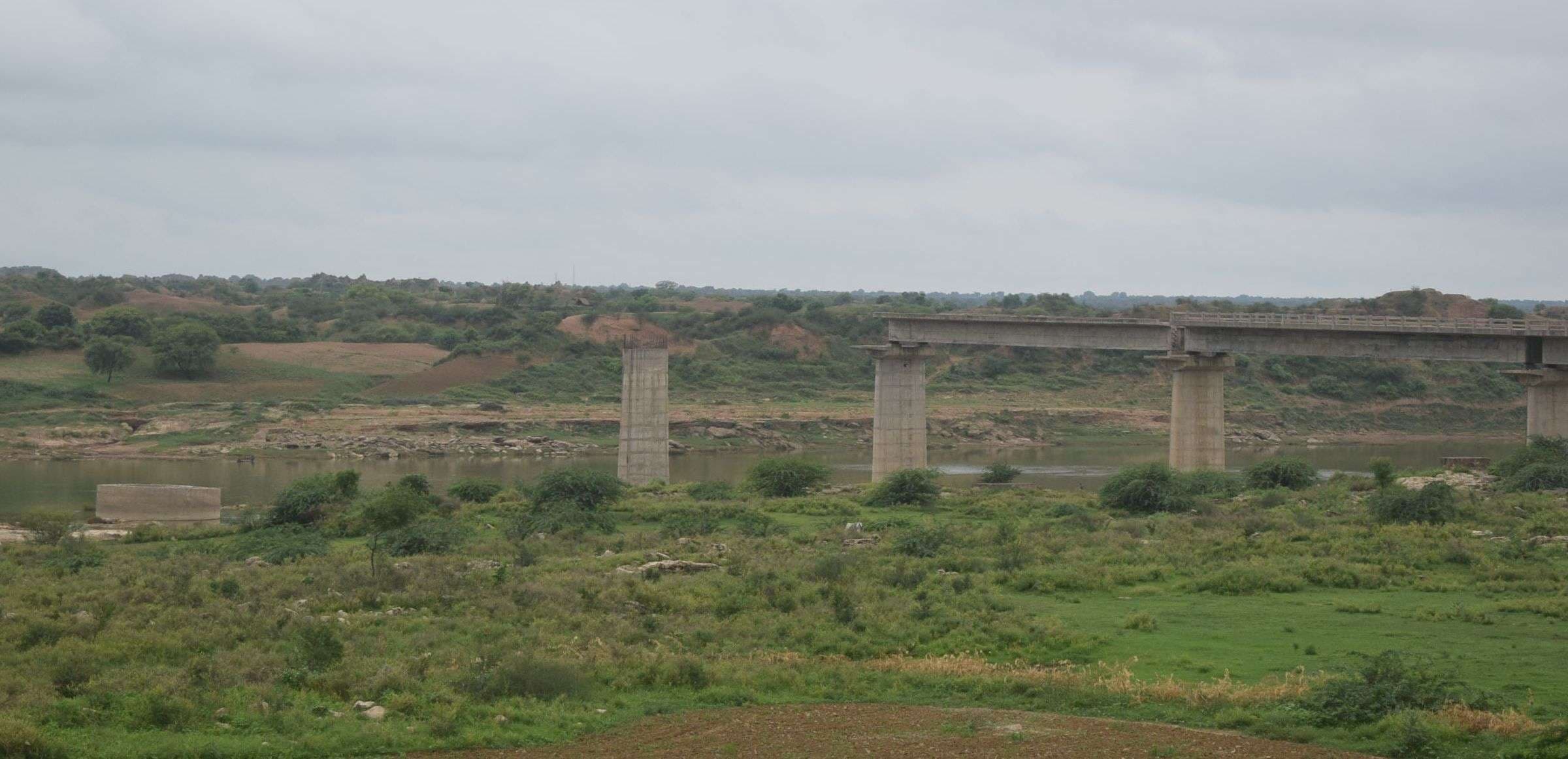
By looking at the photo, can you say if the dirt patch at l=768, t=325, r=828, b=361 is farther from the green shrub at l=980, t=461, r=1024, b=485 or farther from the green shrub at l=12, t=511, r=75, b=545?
the green shrub at l=12, t=511, r=75, b=545

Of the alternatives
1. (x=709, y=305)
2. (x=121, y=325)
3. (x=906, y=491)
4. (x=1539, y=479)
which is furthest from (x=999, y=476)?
(x=709, y=305)

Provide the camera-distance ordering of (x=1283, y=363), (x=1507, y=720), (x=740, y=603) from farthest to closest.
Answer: (x=1283, y=363) → (x=740, y=603) → (x=1507, y=720)

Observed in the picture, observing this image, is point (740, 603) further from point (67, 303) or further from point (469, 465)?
point (67, 303)

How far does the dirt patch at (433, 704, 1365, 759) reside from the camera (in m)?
16.8

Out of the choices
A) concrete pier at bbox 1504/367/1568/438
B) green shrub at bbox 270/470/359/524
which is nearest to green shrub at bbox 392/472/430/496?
green shrub at bbox 270/470/359/524

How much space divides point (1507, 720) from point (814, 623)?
10332 mm

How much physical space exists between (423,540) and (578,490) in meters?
11.6

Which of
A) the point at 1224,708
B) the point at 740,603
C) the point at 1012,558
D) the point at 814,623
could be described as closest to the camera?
the point at 1224,708

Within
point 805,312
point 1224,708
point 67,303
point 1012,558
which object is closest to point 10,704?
point 1224,708

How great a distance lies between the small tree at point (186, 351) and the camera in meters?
99.3

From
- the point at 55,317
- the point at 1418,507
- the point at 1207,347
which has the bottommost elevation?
the point at 1418,507

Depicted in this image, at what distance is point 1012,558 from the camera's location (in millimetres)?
30891

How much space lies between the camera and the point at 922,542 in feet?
110

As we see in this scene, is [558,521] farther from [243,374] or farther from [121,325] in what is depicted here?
[121,325]
